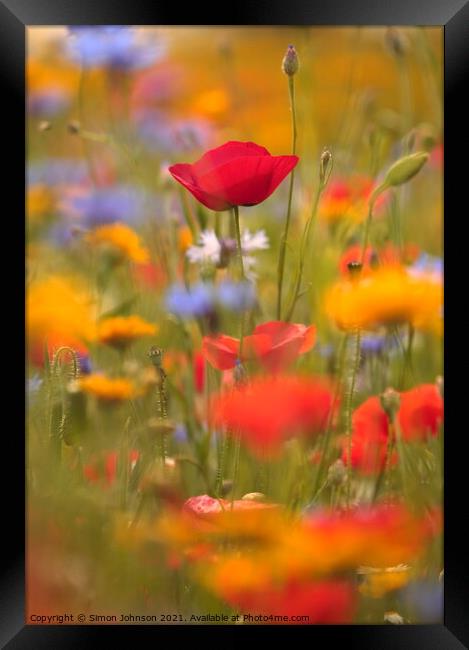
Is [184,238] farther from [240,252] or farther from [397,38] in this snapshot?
[397,38]

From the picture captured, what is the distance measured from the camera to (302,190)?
3.56 ft

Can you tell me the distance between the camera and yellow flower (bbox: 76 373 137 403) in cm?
108

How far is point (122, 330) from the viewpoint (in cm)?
109

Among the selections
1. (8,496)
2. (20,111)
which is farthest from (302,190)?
(8,496)

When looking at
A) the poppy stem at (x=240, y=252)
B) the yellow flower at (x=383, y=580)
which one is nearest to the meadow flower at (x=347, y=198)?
the poppy stem at (x=240, y=252)

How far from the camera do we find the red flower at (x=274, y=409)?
3.50 feet

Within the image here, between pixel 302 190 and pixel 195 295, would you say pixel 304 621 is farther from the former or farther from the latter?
pixel 302 190

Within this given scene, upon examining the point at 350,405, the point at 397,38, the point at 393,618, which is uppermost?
the point at 397,38

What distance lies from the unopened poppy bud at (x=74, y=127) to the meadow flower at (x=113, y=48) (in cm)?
7

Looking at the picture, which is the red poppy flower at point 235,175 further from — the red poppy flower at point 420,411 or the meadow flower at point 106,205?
the red poppy flower at point 420,411

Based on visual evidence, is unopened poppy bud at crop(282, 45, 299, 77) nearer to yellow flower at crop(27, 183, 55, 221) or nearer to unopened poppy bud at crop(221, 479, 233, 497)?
yellow flower at crop(27, 183, 55, 221)

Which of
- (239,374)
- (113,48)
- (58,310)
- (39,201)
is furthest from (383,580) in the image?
(113,48)

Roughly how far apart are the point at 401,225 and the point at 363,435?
254 mm

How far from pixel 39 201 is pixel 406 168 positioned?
0.44m
